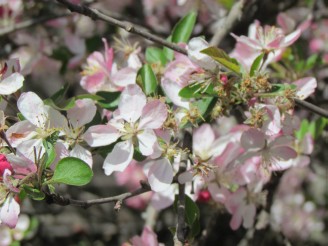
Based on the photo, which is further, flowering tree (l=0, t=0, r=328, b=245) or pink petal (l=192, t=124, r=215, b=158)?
pink petal (l=192, t=124, r=215, b=158)

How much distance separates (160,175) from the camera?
1355 mm

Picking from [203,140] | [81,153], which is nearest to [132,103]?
[81,153]

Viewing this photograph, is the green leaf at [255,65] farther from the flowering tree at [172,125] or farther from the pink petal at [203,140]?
the pink petal at [203,140]

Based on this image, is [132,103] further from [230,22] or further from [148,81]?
[230,22]

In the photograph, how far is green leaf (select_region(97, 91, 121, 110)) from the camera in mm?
1485

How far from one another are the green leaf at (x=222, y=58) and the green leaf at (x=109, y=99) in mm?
314

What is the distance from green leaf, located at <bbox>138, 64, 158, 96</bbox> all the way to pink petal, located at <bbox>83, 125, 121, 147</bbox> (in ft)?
0.47

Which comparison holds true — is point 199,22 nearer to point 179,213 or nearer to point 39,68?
point 39,68

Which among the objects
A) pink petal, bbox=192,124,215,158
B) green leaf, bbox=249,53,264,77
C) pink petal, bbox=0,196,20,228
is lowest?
pink petal, bbox=192,124,215,158

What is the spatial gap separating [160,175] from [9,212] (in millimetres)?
342

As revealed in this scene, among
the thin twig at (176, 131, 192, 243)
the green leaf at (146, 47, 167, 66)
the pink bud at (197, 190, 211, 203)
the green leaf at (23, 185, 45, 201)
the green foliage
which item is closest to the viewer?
the green leaf at (23, 185, 45, 201)

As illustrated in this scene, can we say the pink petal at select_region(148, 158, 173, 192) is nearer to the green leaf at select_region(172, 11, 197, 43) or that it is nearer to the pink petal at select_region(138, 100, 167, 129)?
the pink petal at select_region(138, 100, 167, 129)

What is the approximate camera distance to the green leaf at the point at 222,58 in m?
1.28

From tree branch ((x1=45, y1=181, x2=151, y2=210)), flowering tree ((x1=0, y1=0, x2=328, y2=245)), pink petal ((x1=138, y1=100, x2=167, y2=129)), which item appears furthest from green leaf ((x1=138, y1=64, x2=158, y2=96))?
tree branch ((x1=45, y1=181, x2=151, y2=210))
